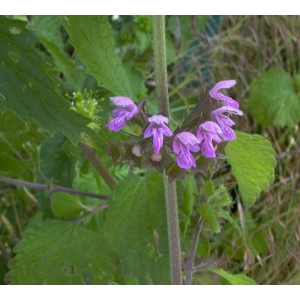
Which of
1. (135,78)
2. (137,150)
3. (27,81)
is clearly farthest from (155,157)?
(135,78)

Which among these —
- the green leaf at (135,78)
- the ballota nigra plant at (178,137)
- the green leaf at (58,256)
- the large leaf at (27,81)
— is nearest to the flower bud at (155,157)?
the ballota nigra plant at (178,137)

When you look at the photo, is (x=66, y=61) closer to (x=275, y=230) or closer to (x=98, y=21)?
(x=98, y=21)

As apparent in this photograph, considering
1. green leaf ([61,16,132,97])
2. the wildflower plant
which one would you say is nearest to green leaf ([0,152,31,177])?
the wildflower plant

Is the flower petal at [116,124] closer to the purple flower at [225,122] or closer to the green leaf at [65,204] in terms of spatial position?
the purple flower at [225,122]

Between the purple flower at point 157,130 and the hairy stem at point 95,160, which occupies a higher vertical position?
the purple flower at point 157,130

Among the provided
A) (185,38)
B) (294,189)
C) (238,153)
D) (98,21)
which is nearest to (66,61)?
(98,21)

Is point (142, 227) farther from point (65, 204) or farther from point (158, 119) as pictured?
point (158, 119)

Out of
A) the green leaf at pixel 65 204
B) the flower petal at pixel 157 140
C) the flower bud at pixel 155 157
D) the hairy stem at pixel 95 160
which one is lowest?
the green leaf at pixel 65 204
